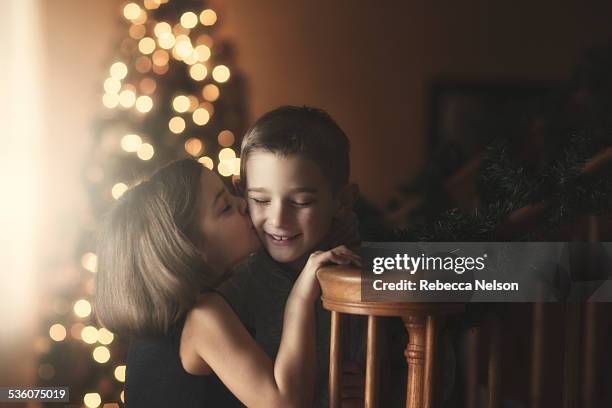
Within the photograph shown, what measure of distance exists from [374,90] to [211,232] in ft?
2.11

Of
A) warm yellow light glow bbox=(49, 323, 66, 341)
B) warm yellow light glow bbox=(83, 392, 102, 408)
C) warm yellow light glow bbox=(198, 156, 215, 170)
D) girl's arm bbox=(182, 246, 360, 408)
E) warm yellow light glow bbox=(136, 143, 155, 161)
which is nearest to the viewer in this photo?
girl's arm bbox=(182, 246, 360, 408)

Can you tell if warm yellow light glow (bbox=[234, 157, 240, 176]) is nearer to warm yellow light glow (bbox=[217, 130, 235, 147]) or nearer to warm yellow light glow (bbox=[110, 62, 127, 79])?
warm yellow light glow (bbox=[217, 130, 235, 147])

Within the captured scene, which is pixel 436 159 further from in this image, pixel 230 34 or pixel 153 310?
pixel 153 310

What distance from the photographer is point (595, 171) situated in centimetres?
103

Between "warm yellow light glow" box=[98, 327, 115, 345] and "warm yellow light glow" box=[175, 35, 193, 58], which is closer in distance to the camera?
"warm yellow light glow" box=[98, 327, 115, 345]

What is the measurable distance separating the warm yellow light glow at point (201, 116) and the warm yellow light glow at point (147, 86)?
10 centimetres

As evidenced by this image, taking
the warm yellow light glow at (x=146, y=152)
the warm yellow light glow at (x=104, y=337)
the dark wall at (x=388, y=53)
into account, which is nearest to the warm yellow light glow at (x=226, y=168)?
the dark wall at (x=388, y=53)

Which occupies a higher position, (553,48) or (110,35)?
(553,48)

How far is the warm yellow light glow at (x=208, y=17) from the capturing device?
1398 millimetres

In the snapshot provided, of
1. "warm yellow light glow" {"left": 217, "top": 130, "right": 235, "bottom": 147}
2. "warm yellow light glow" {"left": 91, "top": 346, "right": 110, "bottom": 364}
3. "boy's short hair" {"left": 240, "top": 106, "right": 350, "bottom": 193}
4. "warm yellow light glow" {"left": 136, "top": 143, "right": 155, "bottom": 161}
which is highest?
"warm yellow light glow" {"left": 217, "top": 130, "right": 235, "bottom": 147}

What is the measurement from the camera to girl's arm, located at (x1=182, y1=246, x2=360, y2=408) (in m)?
0.86

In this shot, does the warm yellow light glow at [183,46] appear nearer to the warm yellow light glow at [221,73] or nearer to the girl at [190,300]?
the warm yellow light glow at [221,73]

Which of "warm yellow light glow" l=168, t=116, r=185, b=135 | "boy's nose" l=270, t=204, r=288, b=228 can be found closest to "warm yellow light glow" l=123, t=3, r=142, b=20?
"warm yellow light glow" l=168, t=116, r=185, b=135

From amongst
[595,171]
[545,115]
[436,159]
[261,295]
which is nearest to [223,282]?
[261,295]
